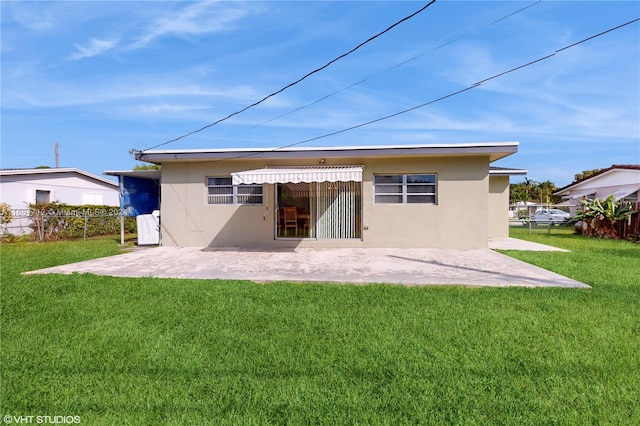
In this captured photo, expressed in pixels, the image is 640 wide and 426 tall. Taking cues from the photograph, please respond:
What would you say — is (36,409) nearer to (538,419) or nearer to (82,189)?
(538,419)

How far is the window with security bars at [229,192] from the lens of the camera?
55.7ft

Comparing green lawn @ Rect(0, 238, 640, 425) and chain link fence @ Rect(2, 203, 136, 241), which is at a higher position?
chain link fence @ Rect(2, 203, 136, 241)

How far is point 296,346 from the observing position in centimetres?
506

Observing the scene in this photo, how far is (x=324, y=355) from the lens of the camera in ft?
15.6

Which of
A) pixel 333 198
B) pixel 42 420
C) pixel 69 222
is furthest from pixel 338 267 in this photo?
pixel 69 222

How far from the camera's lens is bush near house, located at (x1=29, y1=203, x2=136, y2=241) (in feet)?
68.6

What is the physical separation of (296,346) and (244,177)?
9.97 meters

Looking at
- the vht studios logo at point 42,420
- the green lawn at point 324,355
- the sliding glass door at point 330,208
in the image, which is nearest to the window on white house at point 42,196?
the sliding glass door at point 330,208

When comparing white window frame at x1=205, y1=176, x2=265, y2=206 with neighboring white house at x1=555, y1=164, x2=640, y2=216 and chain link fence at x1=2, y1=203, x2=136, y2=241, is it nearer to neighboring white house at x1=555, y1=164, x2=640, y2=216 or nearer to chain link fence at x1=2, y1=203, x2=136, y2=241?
chain link fence at x1=2, y1=203, x2=136, y2=241

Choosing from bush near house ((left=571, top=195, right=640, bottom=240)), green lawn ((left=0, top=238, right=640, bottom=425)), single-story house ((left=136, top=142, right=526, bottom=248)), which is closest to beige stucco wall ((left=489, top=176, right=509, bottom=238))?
bush near house ((left=571, top=195, right=640, bottom=240))

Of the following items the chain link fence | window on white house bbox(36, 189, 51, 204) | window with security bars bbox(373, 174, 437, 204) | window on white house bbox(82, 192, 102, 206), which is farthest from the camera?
window on white house bbox(82, 192, 102, 206)

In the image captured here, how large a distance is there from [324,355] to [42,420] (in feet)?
10.1

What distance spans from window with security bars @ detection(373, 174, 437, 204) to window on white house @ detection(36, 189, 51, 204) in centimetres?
2568

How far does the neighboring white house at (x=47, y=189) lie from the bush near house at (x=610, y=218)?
3536 centimetres
